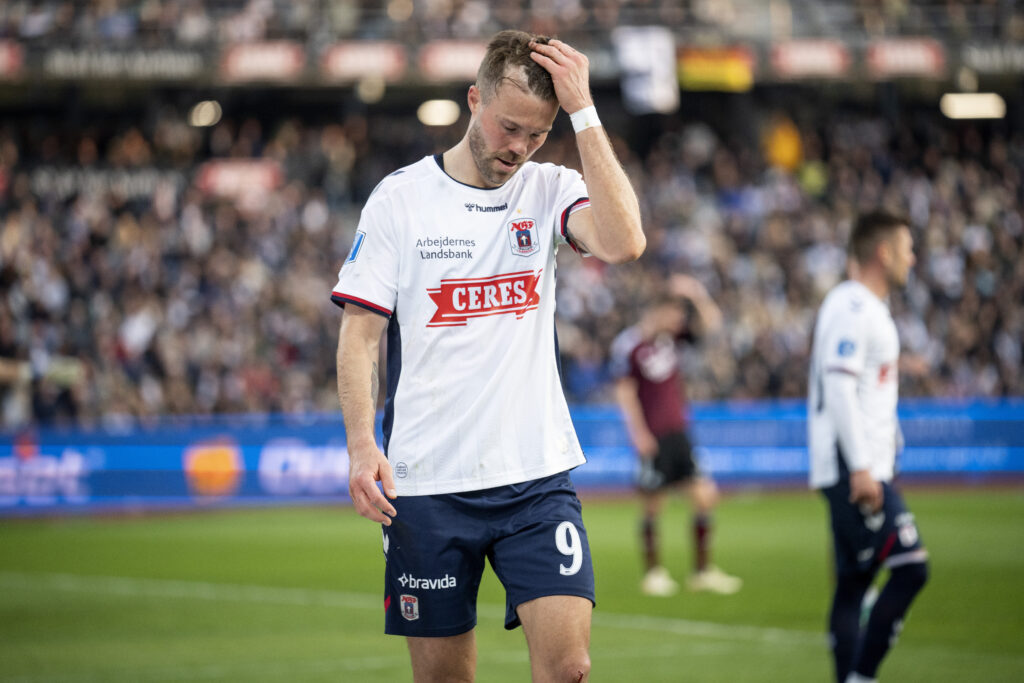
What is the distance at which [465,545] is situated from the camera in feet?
14.9

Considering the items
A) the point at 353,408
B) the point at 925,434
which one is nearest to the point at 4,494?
the point at 925,434

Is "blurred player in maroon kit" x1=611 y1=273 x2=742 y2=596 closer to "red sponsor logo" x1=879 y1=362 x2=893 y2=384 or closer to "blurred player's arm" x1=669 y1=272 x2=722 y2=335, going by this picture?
"blurred player's arm" x1=669 y1=272 x2=722 y2=335

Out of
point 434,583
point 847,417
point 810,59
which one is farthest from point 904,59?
point 434,583

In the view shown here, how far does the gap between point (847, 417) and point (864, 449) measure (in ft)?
0.58

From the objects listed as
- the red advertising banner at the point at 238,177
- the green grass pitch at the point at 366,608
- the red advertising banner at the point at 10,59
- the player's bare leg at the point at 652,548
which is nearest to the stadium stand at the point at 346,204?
the red advertising banner at the point at 238,177

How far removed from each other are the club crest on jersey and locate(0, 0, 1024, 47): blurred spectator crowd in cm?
2453

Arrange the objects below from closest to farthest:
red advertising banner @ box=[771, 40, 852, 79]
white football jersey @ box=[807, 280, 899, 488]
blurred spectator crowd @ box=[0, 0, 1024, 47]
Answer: white football jersey @ box=[807, 280, 899, 488] < blurred spectator crowd @ box=[0, 0, 1024, 47] < red advertising banner @ box=[771, 40, 852, 79]

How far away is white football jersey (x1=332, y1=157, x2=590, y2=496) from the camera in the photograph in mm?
4559

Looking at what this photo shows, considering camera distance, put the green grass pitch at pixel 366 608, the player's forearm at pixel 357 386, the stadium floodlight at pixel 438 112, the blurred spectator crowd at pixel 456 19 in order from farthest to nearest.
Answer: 1. the stadium floodlight at pixel 438 112
2. the blurred spectator crowd at pixel 456 19
3. the green grass pitch at pixel 366 608
4. the player's forearm at pixel 357 386

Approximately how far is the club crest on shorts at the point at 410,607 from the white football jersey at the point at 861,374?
286 cm

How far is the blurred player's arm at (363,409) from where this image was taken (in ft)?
14.0

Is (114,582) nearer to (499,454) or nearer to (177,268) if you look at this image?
(499,454)

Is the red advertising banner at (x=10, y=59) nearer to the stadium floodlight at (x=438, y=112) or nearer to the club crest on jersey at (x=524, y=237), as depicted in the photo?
the stadium floodlight at (x=438, y=112)

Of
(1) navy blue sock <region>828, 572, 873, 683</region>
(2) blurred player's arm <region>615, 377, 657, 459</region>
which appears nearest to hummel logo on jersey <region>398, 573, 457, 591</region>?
(1) navy blue sock <region>828, 572, 873, 683</region>
